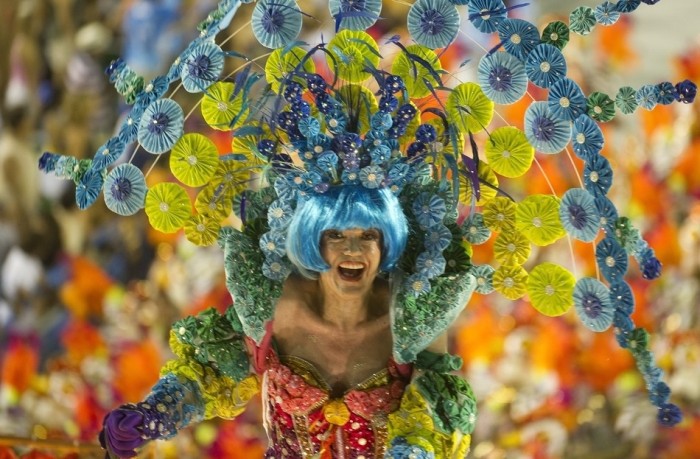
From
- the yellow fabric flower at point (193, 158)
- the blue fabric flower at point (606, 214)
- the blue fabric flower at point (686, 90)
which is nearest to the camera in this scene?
the blue fabric flower at point (686, 90)

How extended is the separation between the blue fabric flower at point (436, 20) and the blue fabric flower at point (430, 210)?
27cm

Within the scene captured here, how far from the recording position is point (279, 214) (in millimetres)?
2170

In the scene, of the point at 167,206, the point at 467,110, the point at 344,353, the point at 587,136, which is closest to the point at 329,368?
the point at 344,353

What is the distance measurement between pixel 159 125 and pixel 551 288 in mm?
766

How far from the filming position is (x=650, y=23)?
14.4 ft

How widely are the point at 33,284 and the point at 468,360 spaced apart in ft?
5.66

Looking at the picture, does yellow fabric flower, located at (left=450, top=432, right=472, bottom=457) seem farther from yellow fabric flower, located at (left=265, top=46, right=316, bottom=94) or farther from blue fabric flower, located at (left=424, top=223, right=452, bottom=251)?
yellow fabric flower, located at (left=265, top=46, right=316, bottom=94)

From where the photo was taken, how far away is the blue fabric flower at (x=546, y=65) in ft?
6.64

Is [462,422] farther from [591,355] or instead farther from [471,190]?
[591,355]

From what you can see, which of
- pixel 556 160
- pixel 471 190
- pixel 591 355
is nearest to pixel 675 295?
pixel 591 355

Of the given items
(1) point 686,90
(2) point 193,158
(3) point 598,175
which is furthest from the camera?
(2) point 193,158

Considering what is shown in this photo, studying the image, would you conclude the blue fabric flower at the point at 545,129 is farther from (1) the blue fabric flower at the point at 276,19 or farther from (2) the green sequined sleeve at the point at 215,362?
(2) the green sequined sleeve at the point at 215,362

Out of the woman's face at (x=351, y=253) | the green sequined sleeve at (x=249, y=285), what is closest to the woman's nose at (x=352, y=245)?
the woman's face at (x=351, y=253)

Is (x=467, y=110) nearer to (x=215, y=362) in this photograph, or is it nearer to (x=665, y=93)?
(x=665, y=93)
